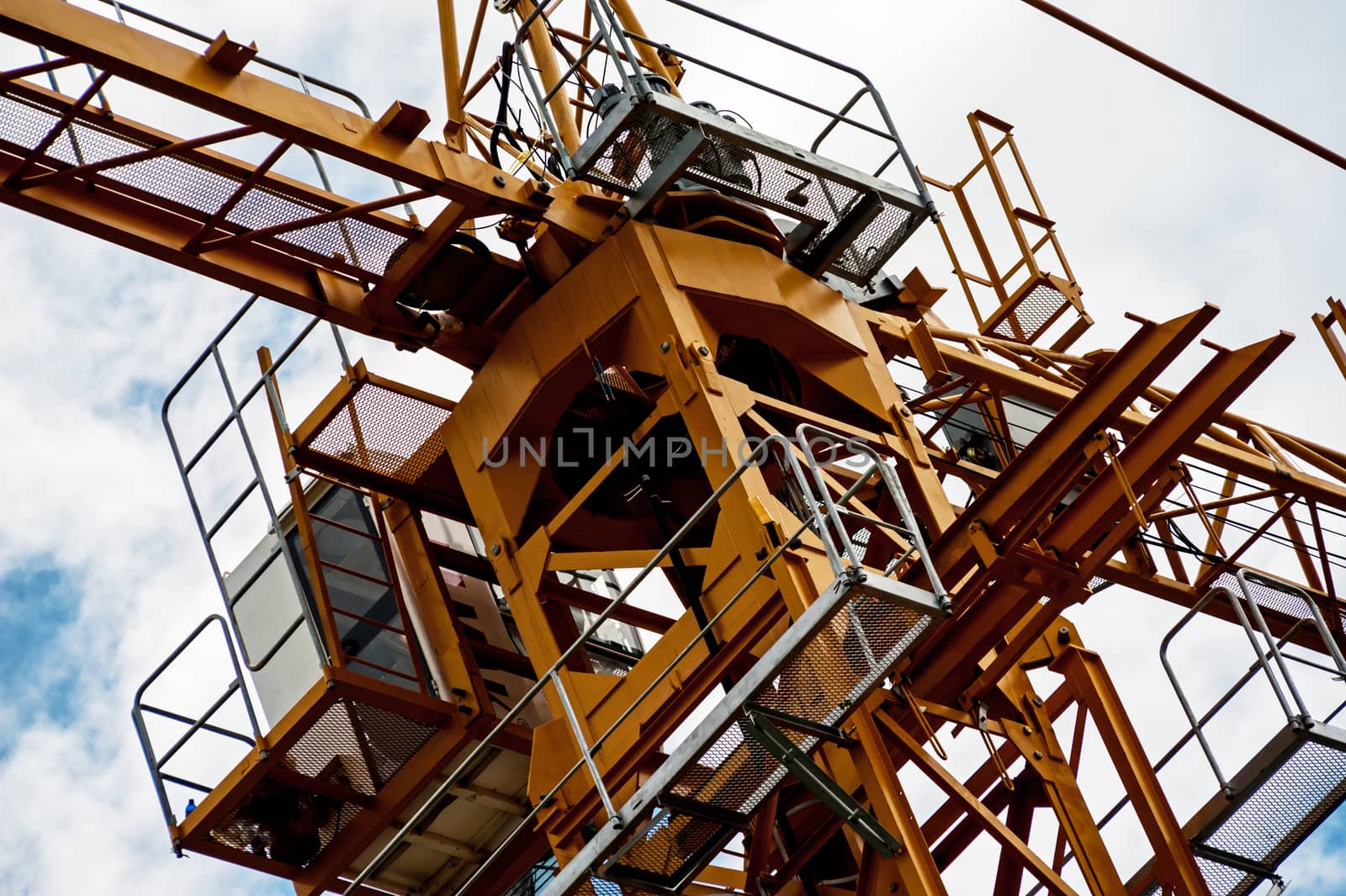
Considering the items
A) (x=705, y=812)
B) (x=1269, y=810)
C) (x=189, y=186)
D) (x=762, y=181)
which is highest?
(x=189, y=186)

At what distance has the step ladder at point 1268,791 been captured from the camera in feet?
43.7

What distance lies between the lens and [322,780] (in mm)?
15523

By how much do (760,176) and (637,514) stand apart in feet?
8.69

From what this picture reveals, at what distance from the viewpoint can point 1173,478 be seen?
1591cm

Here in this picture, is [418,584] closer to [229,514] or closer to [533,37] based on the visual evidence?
[229,514]

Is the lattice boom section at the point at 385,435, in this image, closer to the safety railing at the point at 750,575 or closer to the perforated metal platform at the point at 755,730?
the safety railing at the point at 750,575

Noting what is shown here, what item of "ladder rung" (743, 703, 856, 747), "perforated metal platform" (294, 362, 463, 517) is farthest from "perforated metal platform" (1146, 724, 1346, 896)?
"perforated metal platform" (294, 362, 463, 517)

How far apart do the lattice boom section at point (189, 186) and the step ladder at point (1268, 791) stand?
20.6 feet

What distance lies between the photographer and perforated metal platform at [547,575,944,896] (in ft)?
37.0

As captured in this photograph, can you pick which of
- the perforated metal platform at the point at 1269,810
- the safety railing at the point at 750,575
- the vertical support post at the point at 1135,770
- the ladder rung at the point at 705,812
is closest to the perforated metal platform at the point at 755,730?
the ladder rung at the point at 705,812

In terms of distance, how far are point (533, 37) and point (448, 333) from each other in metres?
3.01

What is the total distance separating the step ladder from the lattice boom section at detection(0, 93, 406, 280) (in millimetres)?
6288

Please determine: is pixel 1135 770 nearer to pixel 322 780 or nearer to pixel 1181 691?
pixel 1181 691

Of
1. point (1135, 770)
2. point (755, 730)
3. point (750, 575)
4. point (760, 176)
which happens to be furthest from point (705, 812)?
point (760, 176)
